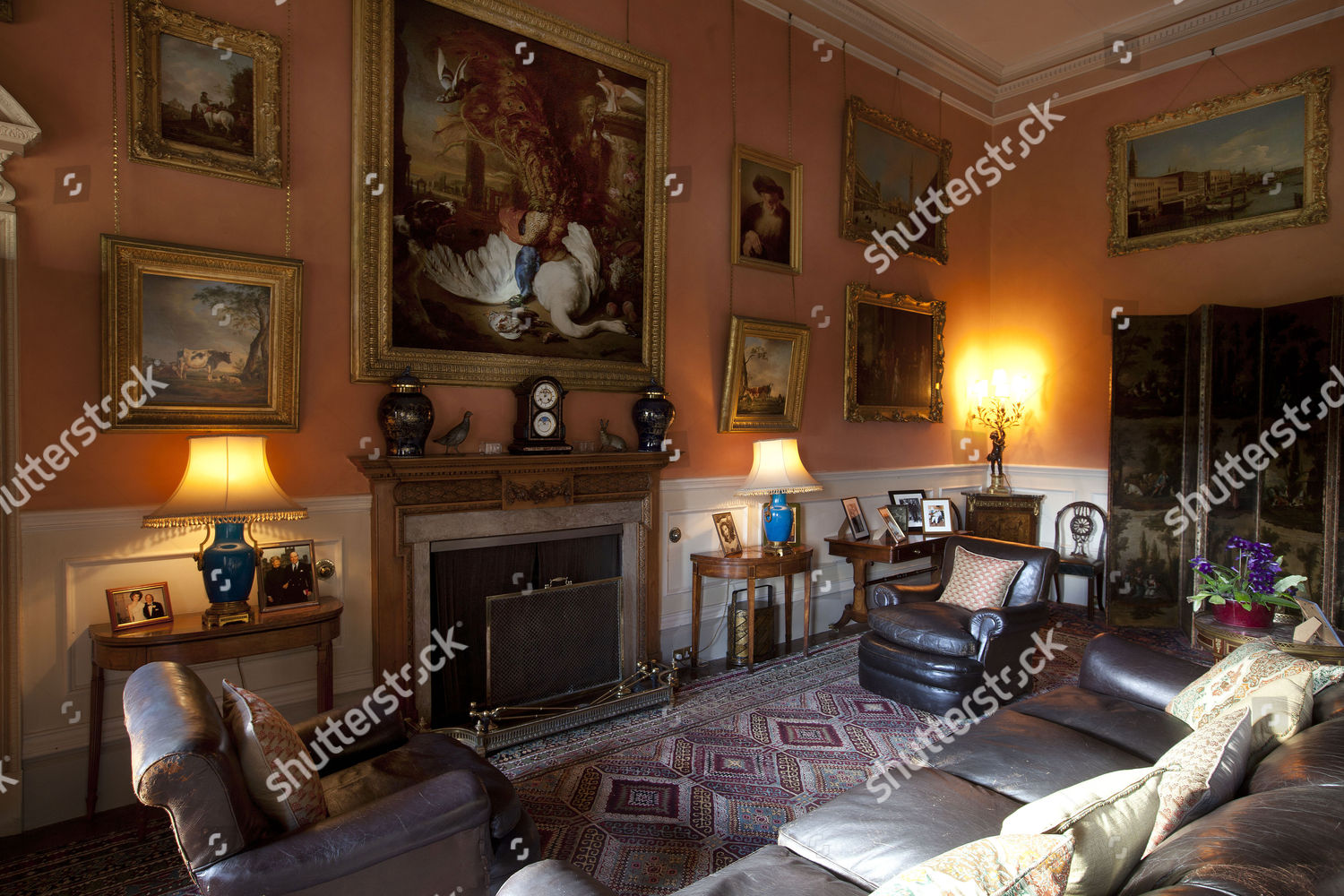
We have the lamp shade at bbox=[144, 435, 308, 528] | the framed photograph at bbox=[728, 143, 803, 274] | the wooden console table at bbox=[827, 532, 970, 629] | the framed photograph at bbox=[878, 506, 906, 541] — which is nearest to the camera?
the lamp shade at bbox=[144, 435, 308, 528]

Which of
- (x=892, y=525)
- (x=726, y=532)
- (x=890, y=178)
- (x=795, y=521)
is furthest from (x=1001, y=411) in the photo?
(x=726, y=532)

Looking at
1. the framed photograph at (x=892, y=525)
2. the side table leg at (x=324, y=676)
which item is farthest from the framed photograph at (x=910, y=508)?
the side table leg at (x=324, y=676)

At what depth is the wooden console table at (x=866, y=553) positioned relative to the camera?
5.46 m

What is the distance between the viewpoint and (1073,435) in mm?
6781

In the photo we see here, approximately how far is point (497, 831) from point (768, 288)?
4.21 meters

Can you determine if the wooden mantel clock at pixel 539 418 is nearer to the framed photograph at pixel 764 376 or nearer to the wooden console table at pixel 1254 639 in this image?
the framed photograph at pixel 764 376

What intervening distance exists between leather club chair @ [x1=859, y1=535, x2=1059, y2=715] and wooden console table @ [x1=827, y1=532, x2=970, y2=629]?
930 millimetres

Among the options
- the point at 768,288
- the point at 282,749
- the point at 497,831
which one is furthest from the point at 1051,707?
the point at 768,288

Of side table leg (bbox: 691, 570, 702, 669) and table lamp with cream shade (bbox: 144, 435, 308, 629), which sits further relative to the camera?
side table leg (bbox: 691, 570, 702, 669)

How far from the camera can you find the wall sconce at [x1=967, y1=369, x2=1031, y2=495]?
23.0 feet

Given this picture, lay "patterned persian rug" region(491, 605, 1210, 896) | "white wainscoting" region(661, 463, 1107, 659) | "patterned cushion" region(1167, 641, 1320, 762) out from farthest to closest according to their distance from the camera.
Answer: "white wainscoting" region(661, 463, 1107, 659) → "patterned persian rug" region(491, 605, 1210, 896) → "patterned cushion" region(1167, 641, 1320, 762)

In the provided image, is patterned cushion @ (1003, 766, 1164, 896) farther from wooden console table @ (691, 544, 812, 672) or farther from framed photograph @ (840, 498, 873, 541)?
framed photograph @ (840, 498, 873, 541)

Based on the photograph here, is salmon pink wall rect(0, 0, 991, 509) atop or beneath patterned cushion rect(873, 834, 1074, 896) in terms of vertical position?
atop

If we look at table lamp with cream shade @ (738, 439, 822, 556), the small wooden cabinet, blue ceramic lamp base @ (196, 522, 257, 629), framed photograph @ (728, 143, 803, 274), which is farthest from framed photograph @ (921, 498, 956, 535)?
blue ceramic lamp base @ (196, 522, 257, 629)
